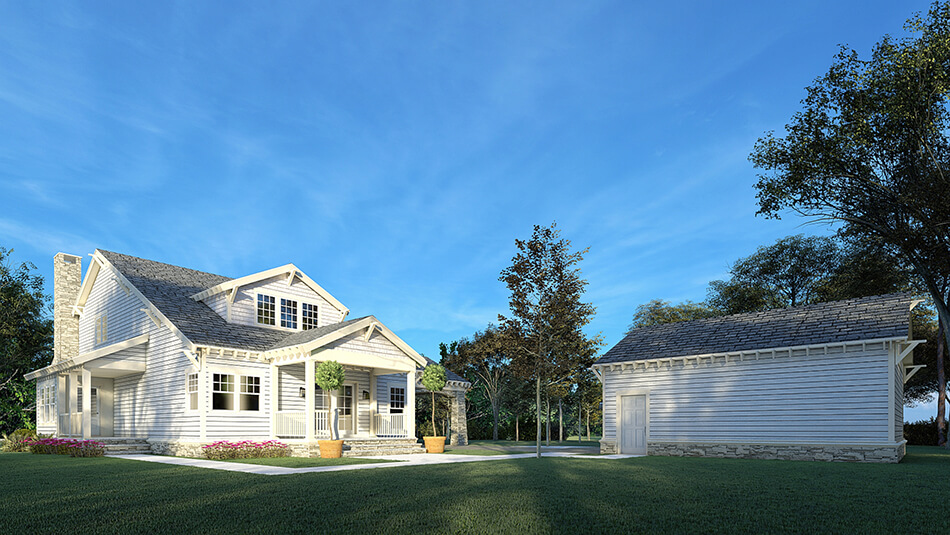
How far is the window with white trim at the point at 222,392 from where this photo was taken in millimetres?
19602

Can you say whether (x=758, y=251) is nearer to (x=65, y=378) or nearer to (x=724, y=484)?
(x=724, y=484)

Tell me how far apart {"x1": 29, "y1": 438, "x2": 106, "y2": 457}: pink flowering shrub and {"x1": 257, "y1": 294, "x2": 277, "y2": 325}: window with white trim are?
676 cm

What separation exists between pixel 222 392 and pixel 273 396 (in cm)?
161

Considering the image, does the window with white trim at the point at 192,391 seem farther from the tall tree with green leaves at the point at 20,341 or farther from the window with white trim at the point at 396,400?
the tall tree with green leaves at the point at 20,341

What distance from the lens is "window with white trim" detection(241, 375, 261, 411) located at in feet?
66.7

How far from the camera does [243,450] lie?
1784 cm

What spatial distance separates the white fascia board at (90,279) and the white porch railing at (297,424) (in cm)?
1058

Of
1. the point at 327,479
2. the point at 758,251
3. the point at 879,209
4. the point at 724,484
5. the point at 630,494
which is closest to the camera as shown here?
the point at 630,494

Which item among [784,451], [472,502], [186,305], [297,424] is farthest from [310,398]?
[784,451]

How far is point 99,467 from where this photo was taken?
45.4 ft

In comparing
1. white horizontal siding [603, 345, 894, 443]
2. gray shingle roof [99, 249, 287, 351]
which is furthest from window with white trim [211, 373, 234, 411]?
white horizontal siding [603, 345, 894, 443]

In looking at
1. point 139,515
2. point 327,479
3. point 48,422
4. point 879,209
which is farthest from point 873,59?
point 48,422

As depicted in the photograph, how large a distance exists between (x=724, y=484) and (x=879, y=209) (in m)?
20.6

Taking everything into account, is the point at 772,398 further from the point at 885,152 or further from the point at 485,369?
the point at 485,369
